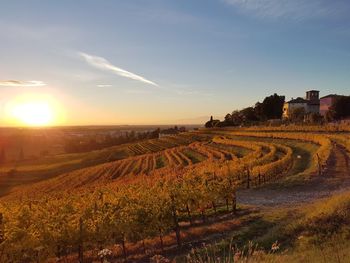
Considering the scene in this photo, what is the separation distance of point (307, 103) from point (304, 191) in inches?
4956

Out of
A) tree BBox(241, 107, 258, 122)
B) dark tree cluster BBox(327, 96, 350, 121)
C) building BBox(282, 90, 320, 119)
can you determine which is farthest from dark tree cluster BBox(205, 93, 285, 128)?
dark tree cluster BBox(327, 96, 350, 121)

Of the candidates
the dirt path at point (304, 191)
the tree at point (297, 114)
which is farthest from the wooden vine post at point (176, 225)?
the tree at point (297, 114)

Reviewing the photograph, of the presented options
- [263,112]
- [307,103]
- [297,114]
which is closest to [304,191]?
[297,114]

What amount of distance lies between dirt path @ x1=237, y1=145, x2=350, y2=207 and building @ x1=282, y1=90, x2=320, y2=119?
109991 mm

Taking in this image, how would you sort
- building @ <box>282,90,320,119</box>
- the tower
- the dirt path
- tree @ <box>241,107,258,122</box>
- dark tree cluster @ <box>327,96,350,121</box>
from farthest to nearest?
the tower → building @ <box>282,90,320,119</box> → tree @ <box>241,107,258,122</box> → dark tree cluster @ <box>327,96,350,121</box> → the dirt path

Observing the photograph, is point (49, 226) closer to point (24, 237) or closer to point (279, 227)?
point (24, 237)

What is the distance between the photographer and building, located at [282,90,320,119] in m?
146

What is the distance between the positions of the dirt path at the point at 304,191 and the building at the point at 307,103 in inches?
4330

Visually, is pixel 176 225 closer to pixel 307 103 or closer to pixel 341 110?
pixel 341 110

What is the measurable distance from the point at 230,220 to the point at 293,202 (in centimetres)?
561

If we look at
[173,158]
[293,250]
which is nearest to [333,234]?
[293,250]

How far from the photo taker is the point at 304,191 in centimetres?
3002

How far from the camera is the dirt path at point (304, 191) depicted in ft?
90.9

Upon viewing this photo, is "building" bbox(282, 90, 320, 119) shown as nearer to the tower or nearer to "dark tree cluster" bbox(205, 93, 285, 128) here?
the tower
